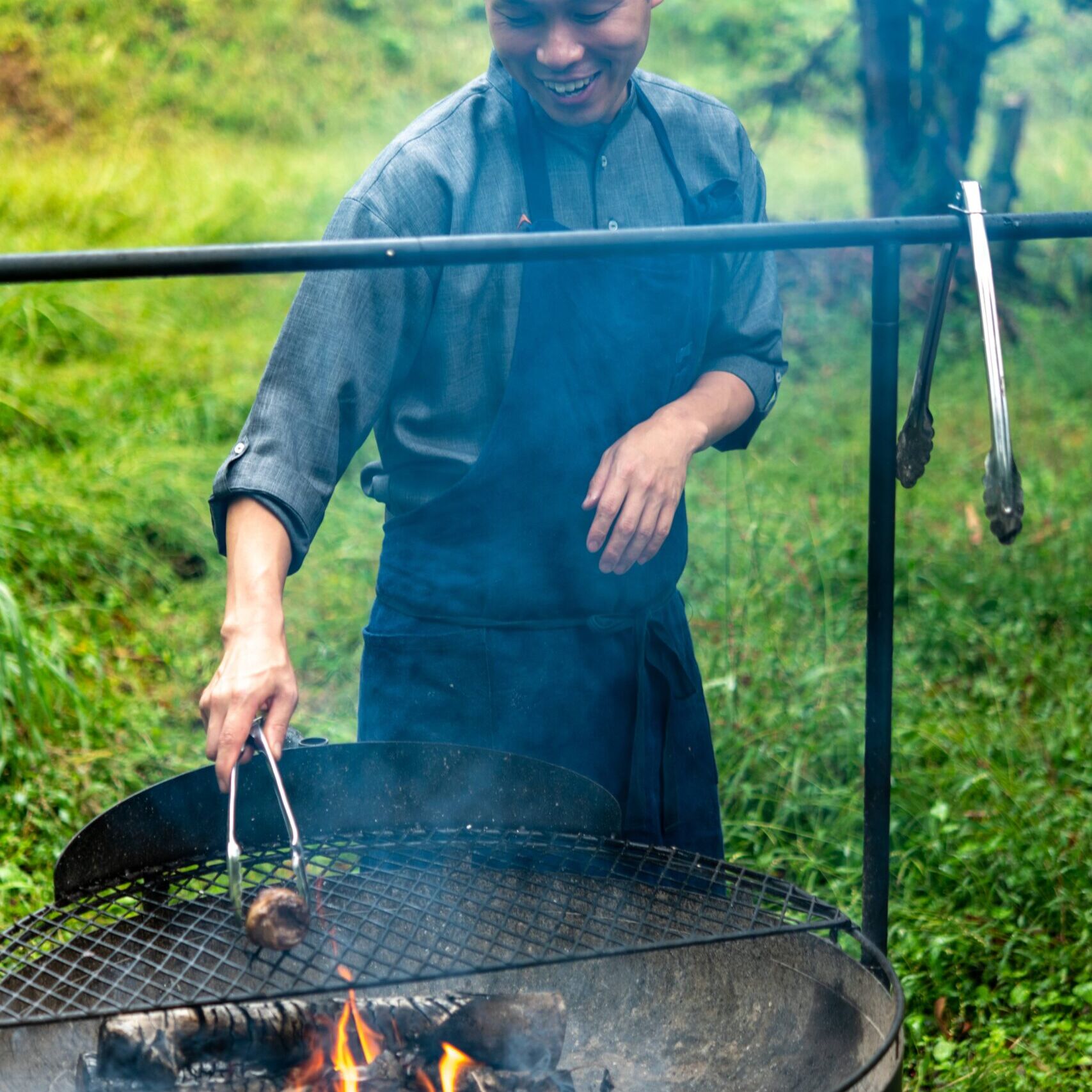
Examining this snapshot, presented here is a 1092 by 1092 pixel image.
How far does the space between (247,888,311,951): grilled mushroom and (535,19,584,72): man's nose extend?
1146 millimetres

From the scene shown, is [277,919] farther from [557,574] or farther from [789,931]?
[557,574]

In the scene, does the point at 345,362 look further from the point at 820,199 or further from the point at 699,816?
the point at 820,199

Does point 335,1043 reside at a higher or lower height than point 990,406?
lower

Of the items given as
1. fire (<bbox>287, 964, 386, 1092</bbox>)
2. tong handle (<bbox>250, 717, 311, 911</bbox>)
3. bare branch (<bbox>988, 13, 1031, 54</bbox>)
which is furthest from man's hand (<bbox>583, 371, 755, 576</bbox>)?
bare branch (<bbox>988, 13, 1031, 54</bbox>)

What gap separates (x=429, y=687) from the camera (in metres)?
2.01

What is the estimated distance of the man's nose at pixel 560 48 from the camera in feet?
5.71

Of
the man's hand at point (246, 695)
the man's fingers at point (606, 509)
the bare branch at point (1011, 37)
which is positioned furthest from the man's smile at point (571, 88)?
the bare branch at point (1011, 37)

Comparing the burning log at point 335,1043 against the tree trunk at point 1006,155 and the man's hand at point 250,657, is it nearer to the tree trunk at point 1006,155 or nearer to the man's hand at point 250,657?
the man's hand at point 250,657

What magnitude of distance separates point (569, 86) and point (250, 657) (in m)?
0.94

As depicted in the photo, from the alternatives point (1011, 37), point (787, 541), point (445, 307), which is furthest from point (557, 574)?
point (1011, 37)

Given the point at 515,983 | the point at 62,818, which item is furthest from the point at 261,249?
the point at 62,818

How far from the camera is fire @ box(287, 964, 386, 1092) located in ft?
5.23

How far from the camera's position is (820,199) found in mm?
9250

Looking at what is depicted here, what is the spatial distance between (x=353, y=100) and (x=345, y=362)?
1022 centimetres
